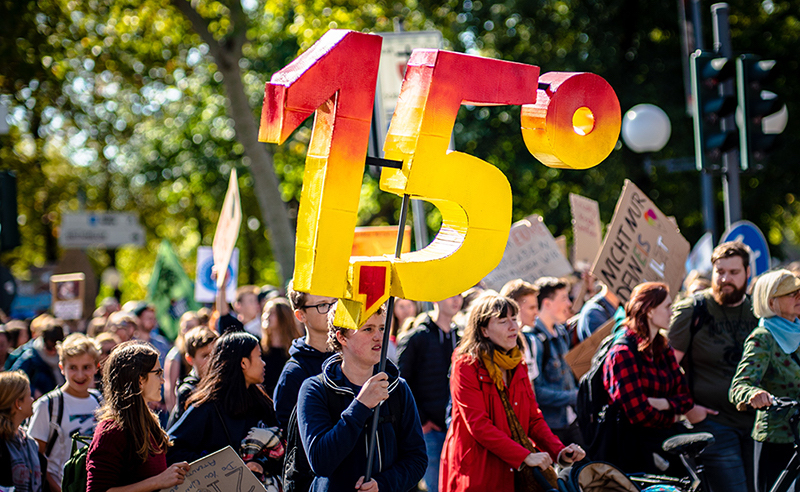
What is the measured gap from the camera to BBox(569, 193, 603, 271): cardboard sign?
9680mm

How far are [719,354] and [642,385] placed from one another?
820mm

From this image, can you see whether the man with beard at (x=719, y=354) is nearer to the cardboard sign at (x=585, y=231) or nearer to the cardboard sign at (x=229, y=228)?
the cardboard sign at (x=229, y=228)

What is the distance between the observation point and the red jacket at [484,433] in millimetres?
4336

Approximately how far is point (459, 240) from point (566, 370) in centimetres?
305

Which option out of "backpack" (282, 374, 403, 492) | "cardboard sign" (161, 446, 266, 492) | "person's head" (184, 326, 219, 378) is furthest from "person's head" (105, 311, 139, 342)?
"backpack" (282, 374, 403, 492)

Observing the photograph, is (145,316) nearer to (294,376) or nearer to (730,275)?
(294,376)

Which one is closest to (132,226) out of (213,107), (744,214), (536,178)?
(213,107)

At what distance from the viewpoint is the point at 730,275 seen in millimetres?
5527

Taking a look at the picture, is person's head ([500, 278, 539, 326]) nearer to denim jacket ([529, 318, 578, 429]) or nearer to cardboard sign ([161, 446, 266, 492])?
denim jacket ([529, 318, 578, 429])

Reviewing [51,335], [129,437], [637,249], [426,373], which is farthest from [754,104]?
[51,335]

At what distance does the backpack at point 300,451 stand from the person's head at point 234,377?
0.50 metres

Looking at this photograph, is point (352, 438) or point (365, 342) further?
point (365, 342)

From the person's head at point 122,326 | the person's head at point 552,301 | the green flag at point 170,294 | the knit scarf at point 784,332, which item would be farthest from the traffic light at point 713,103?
the green flag at point 170,294

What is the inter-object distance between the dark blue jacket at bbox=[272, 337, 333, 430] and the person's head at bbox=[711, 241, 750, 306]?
2.72 meters
